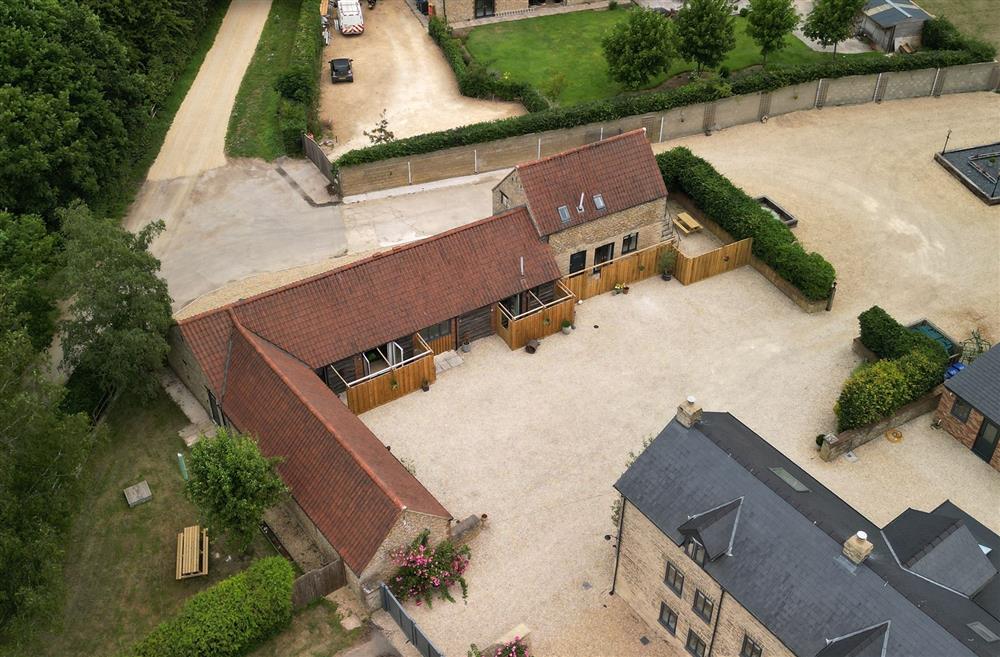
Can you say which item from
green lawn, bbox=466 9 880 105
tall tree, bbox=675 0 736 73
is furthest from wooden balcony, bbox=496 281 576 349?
tall tree, bbox=675 0 736 73

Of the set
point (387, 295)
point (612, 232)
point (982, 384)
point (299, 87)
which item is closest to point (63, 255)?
point (387, 295)

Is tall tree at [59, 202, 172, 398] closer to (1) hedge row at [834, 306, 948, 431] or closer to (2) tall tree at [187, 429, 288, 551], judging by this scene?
(2) tall tree at [187, 429, 288, 551]

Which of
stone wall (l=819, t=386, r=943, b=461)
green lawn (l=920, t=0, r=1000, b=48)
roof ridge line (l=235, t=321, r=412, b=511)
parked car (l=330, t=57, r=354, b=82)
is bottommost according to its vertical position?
stone wall (l=819, t=386, r=943, b=461)

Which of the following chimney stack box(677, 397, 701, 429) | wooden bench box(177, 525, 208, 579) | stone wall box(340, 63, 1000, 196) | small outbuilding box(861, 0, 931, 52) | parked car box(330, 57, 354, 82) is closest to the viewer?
chimney stack box(677, 397, 701, 429)

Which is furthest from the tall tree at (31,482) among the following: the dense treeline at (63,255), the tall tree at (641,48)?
the tall tree at (641,48)

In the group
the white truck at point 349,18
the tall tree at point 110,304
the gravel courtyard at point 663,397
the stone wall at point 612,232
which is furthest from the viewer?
the white truck at point 349,18

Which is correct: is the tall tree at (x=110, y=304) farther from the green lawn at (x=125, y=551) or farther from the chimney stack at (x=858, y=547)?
the chimney stack at (x=858, y=547)

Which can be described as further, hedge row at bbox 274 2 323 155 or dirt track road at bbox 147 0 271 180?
hedge row at bbox 274 2 323 155
